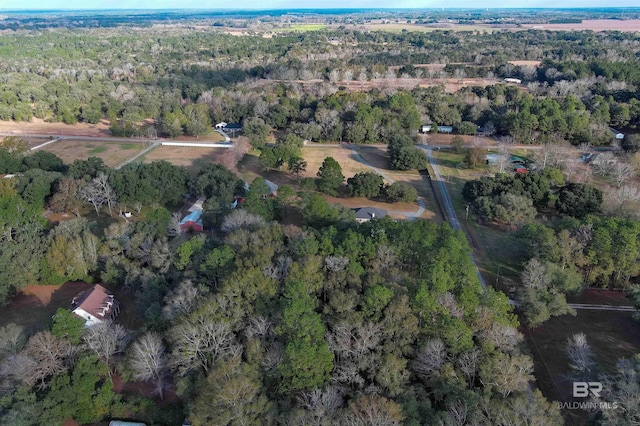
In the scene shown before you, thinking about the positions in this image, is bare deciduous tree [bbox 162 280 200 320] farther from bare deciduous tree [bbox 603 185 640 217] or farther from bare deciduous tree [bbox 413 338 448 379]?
bare deciduous tree [bbox 603 185 640 217]

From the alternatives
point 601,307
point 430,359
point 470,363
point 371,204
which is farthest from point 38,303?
point 601,307

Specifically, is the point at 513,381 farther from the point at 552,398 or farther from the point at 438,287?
the point at 438,287

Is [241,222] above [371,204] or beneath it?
above

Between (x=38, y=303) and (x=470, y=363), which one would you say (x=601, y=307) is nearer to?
(x=470, y=363)

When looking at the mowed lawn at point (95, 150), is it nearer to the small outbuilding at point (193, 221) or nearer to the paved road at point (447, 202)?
the small outbuilding at point (193, 221)

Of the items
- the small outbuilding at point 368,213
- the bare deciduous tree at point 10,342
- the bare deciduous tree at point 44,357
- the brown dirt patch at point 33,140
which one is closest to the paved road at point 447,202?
the small outbuilding at point 368,213

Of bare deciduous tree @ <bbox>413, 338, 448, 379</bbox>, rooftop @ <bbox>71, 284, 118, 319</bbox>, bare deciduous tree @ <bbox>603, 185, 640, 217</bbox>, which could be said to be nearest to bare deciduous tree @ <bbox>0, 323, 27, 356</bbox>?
rooftop @ <bbox>71, 284, 118, 319</bbox>
